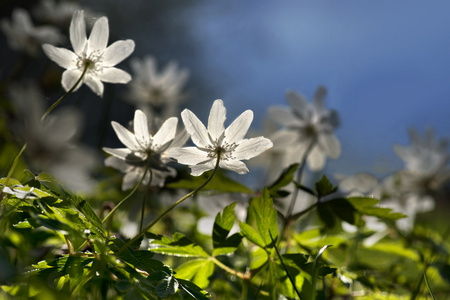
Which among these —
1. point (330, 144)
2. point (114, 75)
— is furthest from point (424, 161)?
point (114, 75)

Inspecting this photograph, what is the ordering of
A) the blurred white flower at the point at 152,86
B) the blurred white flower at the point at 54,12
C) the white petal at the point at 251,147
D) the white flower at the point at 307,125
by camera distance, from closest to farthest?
the white petal at the point at 251,147
the white flower at the point at 307,125
the blurred white flower at the point at 152,86
the blurred white flower at the point at 54,12

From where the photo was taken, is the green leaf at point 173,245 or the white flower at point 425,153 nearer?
the green leaf at point 173,245

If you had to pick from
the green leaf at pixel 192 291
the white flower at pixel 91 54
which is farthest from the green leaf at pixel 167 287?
the white flower at pixel 91 54

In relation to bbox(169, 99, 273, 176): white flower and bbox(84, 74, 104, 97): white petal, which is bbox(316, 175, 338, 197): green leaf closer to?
bbox(169, 99, 273, 176): white flower

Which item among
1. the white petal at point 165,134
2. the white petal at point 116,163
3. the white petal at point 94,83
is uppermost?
the white petal at point 94,83

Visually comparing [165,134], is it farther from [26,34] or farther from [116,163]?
[26,34]

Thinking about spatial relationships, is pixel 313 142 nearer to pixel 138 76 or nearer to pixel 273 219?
pixel 273 219

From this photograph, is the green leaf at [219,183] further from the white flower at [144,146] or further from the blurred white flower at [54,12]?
the blurred white flower at [54,12]
